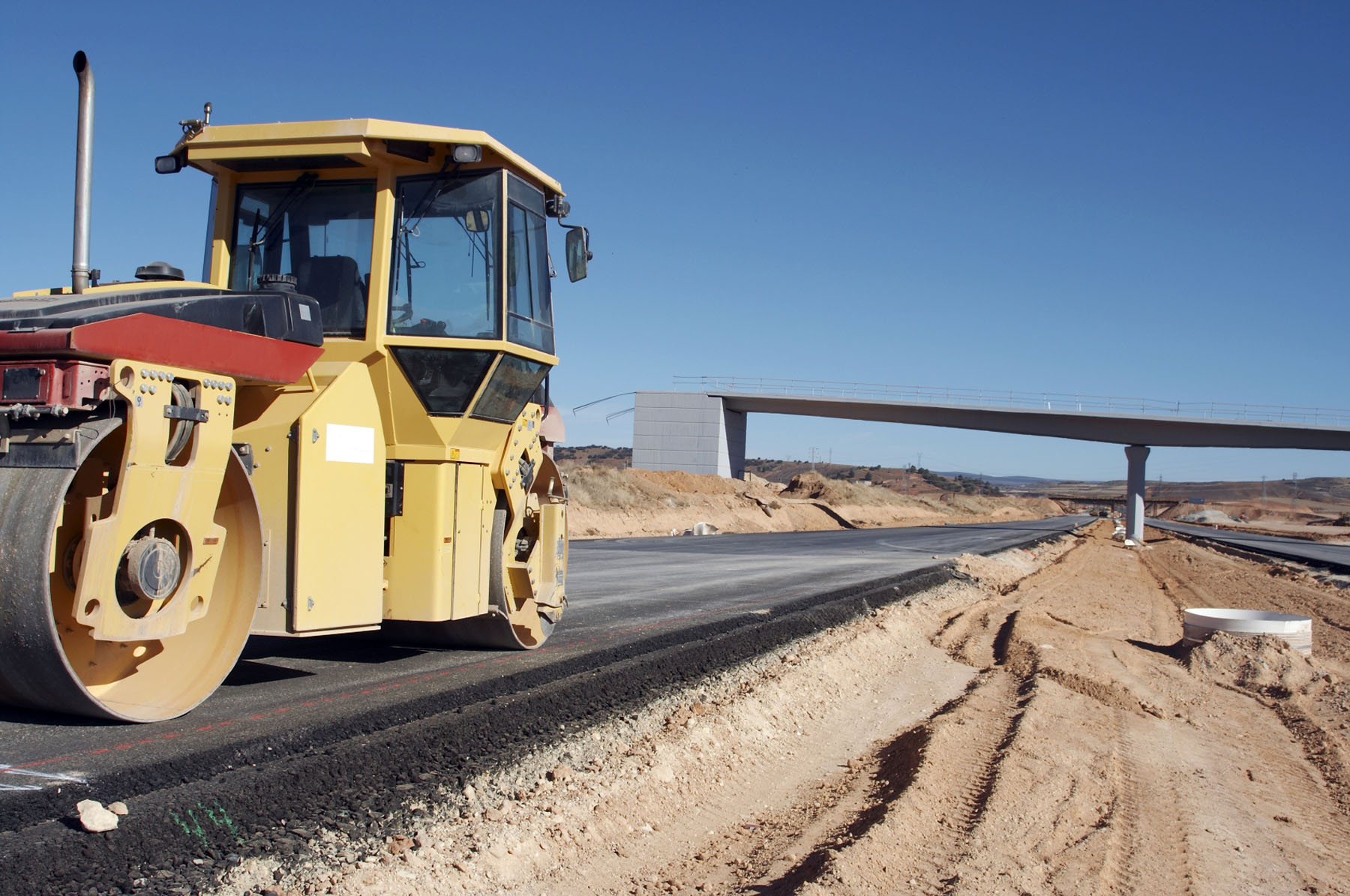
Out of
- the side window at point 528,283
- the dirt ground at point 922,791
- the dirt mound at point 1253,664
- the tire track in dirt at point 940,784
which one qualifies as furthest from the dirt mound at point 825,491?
the side window at point 528,283

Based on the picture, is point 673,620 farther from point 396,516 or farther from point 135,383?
point 135,383

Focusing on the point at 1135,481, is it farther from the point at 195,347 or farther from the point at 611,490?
the point at 195,347

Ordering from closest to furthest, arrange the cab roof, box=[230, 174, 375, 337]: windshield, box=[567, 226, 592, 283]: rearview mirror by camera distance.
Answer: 1. the cab roof
2. box=[230, 174, 375, 337]: windshield
3. box=[567, 226, 592, 283]: rearview mirror

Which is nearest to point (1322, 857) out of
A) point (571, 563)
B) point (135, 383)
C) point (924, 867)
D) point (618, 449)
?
point (924, 867)

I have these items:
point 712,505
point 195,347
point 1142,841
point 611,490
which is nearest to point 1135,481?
point 712,505

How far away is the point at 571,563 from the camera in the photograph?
58.2 feet

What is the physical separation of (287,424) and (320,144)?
1.91 m

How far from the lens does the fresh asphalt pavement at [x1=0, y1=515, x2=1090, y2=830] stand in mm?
4426

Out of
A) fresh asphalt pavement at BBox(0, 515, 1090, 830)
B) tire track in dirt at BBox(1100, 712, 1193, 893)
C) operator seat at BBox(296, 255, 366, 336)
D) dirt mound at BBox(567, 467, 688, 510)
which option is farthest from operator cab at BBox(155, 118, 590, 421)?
dirt mound at BBox(567, 467, 688, 510)

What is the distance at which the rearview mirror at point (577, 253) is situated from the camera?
25.1 ft

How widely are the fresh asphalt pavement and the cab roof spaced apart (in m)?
3.25

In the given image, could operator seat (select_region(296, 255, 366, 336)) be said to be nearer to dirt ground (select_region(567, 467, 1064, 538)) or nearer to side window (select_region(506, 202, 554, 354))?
side window (select_region(506, 202, 554, 354))

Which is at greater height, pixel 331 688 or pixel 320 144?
pixel 320 144

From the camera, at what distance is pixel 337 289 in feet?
21.2
